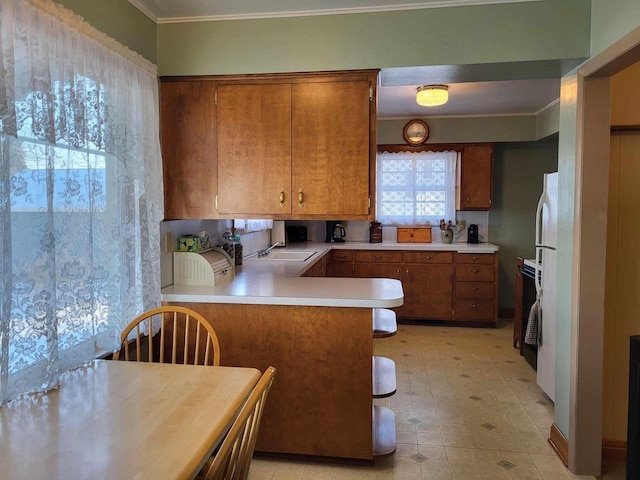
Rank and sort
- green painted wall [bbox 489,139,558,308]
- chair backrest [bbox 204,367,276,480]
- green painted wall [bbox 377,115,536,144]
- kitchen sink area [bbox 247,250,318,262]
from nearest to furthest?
1. chair backrest [bbox 204,367,276,480]
2. kitchen sink area [bbox 247,250,318,262]
3. green painted wall [bbox 377,115,536,144]
4. green painted wall [bbox 489,139,558,308]

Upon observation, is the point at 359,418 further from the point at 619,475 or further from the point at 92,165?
the point at 92,165

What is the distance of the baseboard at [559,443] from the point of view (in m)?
2.42

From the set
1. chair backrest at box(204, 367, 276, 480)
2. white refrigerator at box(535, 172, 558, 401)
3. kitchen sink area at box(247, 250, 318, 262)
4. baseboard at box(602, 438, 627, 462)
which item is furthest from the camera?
kitchen sink area at box(247, 250, 318, 262)

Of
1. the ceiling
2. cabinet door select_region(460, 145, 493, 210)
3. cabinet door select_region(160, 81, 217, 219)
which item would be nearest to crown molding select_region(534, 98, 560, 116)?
cabinet door select_region(460, 145, 493, 210)

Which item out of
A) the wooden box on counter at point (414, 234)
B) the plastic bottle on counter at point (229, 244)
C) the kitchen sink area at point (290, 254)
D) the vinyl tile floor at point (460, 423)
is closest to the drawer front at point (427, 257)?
the wooden box on counter at point (414, 234)

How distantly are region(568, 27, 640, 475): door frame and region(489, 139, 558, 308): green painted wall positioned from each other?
10.9 feet

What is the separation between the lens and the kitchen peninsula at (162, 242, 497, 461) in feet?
7.75

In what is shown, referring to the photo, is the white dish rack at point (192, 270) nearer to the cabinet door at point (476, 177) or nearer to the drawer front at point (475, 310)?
the drawer front at point (475, 310)

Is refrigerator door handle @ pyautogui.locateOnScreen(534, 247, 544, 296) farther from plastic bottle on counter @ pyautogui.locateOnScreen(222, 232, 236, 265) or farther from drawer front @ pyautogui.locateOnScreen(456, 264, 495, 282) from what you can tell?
plastic bottle on counter @ pyautogui.locateOnScreen(222, 232, 236, 265)

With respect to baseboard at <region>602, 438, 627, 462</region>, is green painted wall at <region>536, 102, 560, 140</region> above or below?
above

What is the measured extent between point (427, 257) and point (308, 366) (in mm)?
3036

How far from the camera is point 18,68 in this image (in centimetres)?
151

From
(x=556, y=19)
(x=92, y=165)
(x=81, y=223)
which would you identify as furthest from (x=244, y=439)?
(x=556, y=19)

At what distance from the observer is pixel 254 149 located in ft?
8.58
